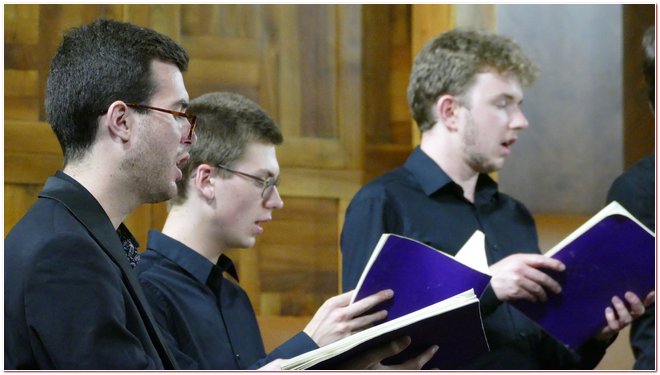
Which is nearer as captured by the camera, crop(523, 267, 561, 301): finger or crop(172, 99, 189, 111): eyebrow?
crop(172, 99, 189, 111): eyebrow

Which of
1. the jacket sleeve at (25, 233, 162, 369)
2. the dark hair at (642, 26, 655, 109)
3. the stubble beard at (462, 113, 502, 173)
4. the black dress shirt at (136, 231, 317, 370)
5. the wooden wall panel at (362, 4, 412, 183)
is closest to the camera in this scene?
the jacket sleeve at (25, 233, 162, 369)

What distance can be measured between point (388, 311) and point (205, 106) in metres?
0.81

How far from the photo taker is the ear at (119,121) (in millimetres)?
1931

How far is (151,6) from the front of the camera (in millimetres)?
3793

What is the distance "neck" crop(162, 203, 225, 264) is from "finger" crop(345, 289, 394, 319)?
19.3 inches

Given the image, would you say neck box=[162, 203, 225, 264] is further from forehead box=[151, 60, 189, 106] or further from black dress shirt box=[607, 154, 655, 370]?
black dress shirt box=[607, 154, 655, 370]

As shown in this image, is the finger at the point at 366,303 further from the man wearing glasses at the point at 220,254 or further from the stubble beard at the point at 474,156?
the stubble beard at the point at 474,156

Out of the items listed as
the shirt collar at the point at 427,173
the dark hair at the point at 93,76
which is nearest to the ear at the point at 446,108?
the shirt collar at the point at 427,173

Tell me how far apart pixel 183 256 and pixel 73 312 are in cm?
83

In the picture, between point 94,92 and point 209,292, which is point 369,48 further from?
point 94,92

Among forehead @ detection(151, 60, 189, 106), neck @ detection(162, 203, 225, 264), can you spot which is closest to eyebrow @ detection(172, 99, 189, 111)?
forehead @ detection(151, 60, 189, 106)

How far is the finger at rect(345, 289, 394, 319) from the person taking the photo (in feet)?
7.14

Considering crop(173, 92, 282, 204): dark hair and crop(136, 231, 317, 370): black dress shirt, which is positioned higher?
crop(173, 92, 282, 204): dark hair

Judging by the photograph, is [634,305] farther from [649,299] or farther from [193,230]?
[193,230]
